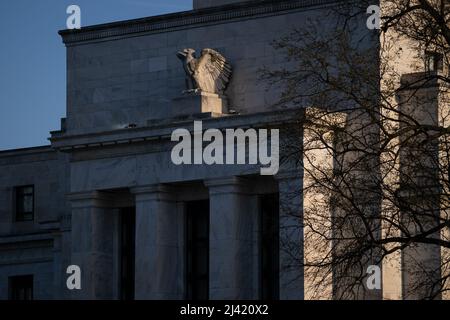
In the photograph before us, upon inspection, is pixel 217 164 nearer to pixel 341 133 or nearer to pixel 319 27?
pixel 319 27

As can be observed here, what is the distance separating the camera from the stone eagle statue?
67.4m

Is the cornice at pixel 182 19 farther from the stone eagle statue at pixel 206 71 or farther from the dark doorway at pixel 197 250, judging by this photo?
the dark doorway at pixel 197 250

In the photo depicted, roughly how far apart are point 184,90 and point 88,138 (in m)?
4.50

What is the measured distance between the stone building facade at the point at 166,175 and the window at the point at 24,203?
8.19 m

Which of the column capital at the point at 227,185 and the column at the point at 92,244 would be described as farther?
the column at the point at 92,244

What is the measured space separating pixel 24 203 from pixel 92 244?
589 inches

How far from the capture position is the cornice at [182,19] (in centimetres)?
6756

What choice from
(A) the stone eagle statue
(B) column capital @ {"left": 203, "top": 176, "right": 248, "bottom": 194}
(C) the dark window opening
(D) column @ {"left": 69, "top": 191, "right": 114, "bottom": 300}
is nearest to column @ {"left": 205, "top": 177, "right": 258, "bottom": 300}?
(B) column capital @ {"left": 203, "top": 176, "right": 248, "bottom": 194}

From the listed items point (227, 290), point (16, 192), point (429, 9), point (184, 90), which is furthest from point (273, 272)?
point (429, 9)

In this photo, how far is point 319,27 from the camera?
217 ft

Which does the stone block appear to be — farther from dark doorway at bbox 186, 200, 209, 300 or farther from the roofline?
the roofline

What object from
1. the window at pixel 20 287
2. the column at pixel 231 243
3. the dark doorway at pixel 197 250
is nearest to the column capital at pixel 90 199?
the dark doorway at pixel 197 250

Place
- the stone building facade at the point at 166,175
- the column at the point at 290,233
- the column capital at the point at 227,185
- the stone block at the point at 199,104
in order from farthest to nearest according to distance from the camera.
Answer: the stone block at the point at 199,104, the stone building facade at the point at 166,175, the column capital at the point at 227,185, the column at the point at 290,233

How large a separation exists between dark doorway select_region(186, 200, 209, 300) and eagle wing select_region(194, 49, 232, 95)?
187 inches
